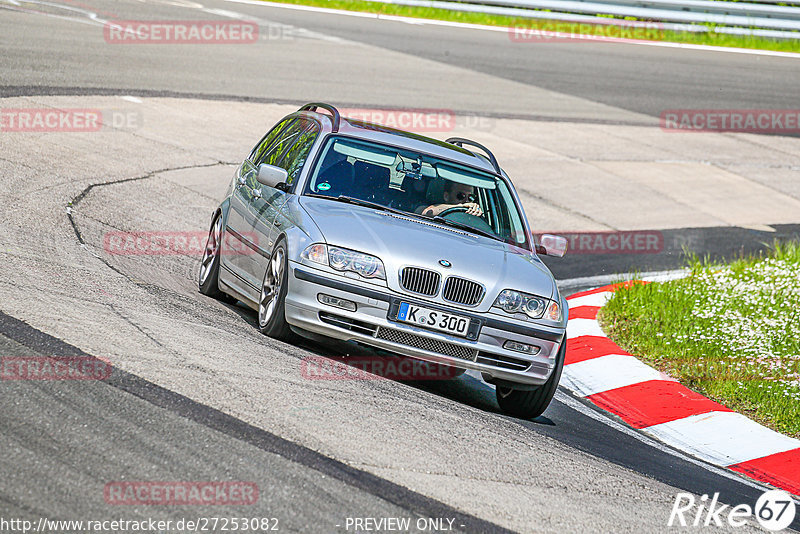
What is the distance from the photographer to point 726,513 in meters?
5.52

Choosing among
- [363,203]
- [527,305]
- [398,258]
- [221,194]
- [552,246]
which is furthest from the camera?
[221,194]

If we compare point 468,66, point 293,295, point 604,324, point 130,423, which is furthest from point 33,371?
point 468,66

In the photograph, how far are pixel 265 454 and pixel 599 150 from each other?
13921 millimetres

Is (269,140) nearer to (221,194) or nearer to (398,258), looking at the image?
(398,258)

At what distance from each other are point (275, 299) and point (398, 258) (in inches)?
35.5

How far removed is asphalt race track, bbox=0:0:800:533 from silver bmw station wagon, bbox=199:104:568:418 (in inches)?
12.6

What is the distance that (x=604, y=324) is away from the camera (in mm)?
10289

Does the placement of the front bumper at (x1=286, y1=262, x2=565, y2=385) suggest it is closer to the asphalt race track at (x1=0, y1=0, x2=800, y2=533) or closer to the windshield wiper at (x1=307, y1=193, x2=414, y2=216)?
the asphalt race track at (x1=0, y1=0, x2=800, y2=533)

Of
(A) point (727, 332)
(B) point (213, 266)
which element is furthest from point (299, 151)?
(A) point (727, 332)

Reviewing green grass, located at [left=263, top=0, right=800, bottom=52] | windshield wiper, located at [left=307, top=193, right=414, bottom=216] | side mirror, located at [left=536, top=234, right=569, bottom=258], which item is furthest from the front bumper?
green grass, located at [left=263, top=0, right=800, bottom=52]

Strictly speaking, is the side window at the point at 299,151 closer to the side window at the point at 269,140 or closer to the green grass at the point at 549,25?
the side window at the point at 269,140

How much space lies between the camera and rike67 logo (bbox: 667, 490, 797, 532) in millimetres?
5289

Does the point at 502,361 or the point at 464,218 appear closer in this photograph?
the point at 502,361

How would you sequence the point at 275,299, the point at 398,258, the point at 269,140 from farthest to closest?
the point at 269,140 → the point at 275,299 → the point at 398,258
